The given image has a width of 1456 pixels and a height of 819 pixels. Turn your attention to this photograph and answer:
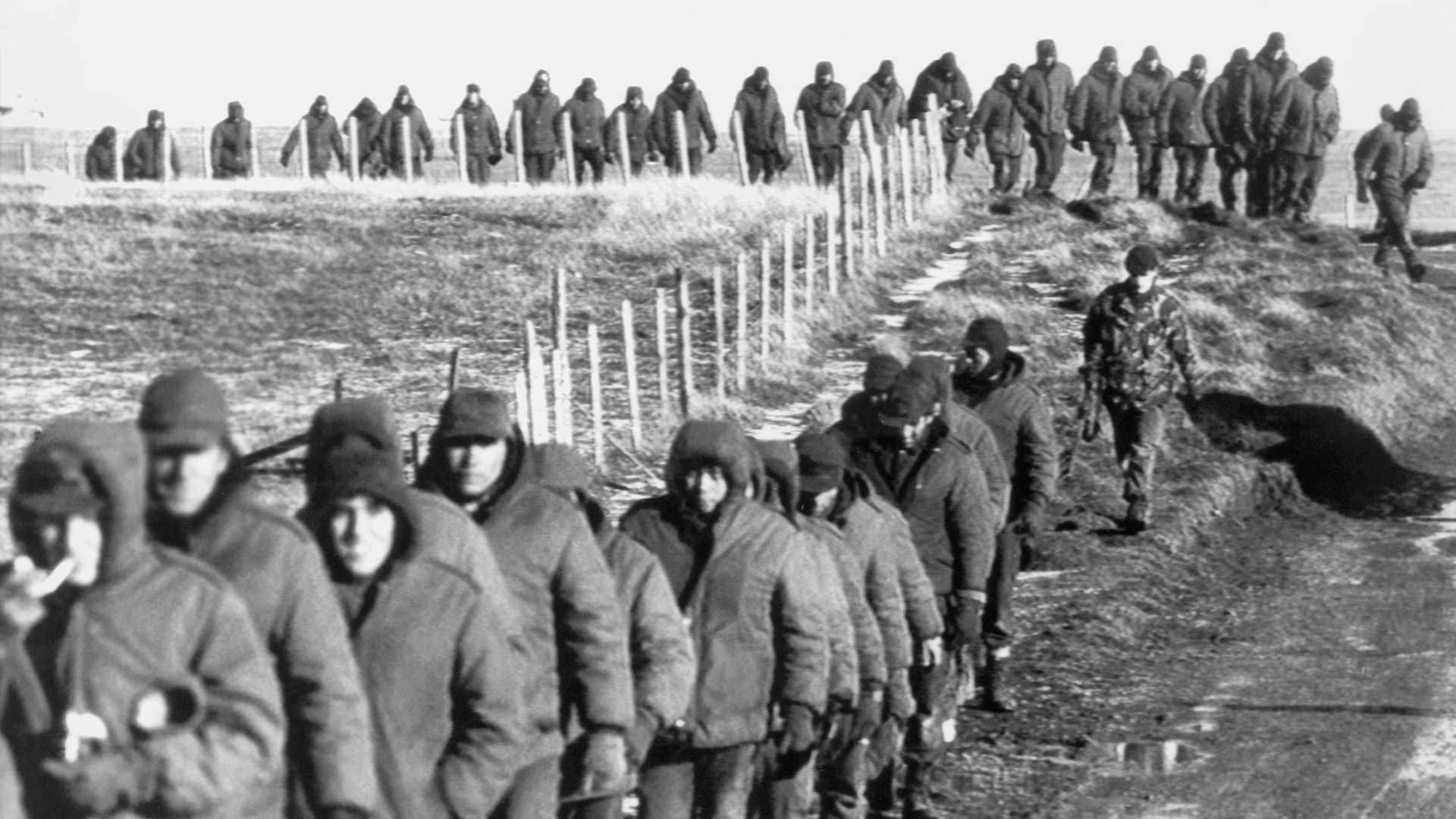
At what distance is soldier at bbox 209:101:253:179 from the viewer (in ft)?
133

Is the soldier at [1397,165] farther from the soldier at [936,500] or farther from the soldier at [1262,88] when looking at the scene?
the soldier at [936,500]

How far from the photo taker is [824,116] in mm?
36219

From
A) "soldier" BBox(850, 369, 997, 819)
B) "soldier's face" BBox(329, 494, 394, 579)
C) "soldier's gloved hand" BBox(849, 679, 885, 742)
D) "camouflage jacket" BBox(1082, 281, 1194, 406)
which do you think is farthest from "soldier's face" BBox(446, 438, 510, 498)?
"camouflage jacket" BBox(1082, 281, 1194, 406)

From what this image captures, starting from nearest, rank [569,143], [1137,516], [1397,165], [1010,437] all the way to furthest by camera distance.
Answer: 1. [1010,437]
2. [1137,516]
3. [1397,165]
4. [569,143]

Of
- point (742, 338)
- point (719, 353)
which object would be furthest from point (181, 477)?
point (742, 338)

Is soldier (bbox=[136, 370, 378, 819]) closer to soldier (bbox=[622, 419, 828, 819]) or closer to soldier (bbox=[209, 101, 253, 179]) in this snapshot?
soldier (bbox=[622, 419, 828, 819])

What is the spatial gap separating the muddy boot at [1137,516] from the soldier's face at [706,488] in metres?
10.0

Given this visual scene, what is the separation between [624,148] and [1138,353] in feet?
68.6

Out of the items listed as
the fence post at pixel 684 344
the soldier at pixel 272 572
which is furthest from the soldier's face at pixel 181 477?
the fence post at pixel 684 344

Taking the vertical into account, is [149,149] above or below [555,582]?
above

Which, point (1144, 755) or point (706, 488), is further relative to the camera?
point (1144, 755)

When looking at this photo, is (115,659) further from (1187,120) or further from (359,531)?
(1187,120)

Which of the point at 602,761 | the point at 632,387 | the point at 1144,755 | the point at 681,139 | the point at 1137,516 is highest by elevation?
the point at 681,139

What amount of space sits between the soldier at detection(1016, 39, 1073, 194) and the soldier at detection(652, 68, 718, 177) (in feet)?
14.5
